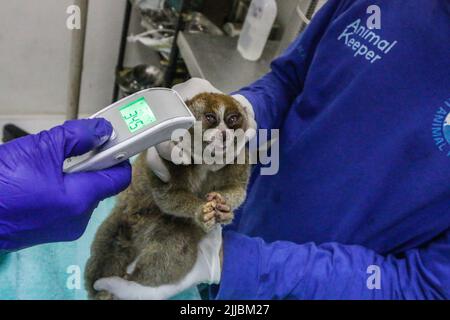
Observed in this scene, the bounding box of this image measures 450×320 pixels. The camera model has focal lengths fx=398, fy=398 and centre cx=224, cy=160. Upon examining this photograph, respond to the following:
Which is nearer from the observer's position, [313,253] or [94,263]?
[313,253]

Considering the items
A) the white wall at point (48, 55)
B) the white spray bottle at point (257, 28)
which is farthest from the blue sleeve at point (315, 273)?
the white wall at point (48, 55)

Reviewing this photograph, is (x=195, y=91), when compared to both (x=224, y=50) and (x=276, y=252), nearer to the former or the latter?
(x=276, y=252)

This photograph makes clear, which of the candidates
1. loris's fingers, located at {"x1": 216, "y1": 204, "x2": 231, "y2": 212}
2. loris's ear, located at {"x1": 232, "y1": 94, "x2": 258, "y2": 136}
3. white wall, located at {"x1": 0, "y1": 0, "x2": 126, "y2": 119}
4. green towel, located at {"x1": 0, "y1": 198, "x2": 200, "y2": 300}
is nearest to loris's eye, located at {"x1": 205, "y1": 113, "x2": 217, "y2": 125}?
loris's ear, located at {"x1": 232, "y1": 94, "x2": 258, "y2": 136}

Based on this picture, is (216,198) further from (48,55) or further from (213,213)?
(48,55)

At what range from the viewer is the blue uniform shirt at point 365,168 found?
0.97 m

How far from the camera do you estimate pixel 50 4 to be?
228 centimetres

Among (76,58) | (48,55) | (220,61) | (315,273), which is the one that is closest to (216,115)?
(315,273)

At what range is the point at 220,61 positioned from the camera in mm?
2029

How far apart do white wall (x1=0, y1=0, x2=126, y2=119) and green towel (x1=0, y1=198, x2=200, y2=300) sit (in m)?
1.58

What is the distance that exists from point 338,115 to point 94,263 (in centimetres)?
84

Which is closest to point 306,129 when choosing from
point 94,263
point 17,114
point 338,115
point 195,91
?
point 338,115

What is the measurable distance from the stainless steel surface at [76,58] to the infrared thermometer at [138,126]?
2.16 ft
